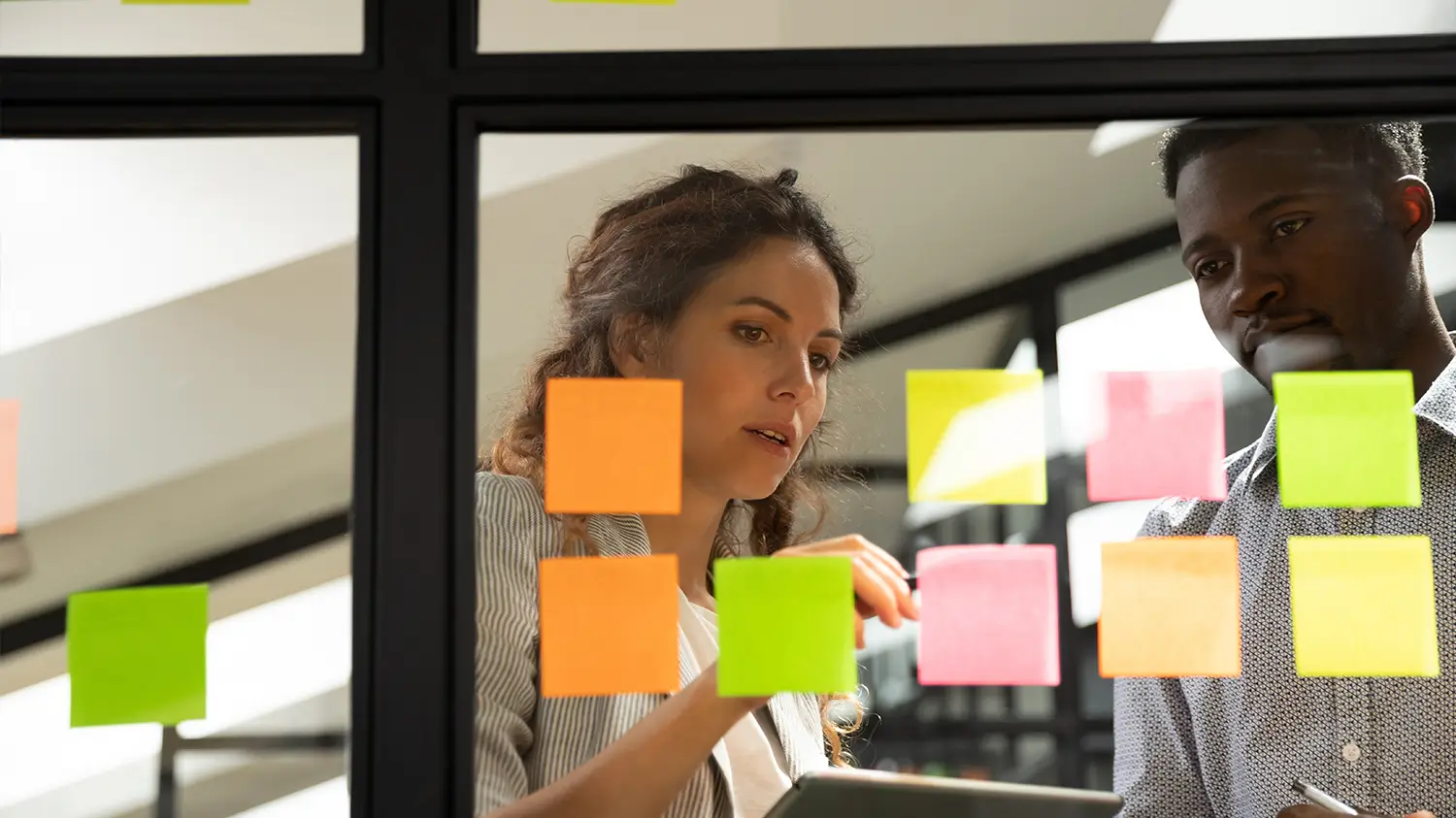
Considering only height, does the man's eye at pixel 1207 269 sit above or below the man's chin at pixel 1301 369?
above

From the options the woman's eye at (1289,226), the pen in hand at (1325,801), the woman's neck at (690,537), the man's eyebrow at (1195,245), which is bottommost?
the pen in hand at (1325,801)

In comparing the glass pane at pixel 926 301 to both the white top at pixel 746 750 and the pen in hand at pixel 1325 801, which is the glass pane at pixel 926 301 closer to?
the white top at pixel 746 750

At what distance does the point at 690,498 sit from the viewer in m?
1.25

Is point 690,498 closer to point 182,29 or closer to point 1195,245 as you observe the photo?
point 1195,245

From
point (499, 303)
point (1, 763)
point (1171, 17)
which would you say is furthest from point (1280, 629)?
point (1, 763)

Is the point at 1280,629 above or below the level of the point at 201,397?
below

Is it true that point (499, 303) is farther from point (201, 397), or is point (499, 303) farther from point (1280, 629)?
point (1280, 629)

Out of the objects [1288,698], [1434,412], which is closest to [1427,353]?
[1434,412]

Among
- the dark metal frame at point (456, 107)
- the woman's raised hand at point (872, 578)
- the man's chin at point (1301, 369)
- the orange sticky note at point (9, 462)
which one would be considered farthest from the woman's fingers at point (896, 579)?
the orange sticky note at point (9, 462)

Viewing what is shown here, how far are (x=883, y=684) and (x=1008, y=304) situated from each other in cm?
42

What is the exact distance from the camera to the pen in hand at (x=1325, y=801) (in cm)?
123

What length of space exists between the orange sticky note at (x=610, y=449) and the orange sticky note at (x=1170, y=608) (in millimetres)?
472

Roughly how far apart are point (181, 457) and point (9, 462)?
0.19 m

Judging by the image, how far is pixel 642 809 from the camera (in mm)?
1191
